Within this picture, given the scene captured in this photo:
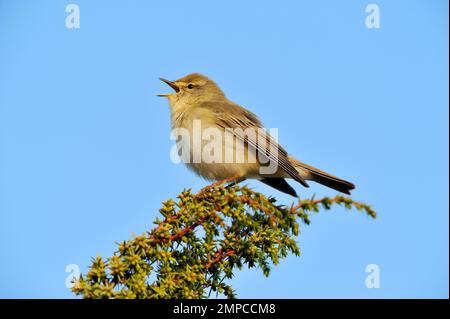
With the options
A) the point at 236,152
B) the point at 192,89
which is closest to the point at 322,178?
the point at 236,152

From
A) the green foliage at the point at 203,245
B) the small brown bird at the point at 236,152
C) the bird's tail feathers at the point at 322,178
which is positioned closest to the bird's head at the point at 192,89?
the small brown bird at the point at 236,152

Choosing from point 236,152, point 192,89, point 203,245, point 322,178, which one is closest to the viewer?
point 203,245

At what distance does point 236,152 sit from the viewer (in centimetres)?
718

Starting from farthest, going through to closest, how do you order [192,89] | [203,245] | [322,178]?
[192,89] < [322,178] < [203,245]

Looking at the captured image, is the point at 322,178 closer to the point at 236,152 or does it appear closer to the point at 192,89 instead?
the point at 236,152

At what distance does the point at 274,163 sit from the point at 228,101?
2.04m

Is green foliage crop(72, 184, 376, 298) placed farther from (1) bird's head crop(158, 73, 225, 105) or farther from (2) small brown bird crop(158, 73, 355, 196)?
(1) bird's head crop(158, 73, 225, 105)

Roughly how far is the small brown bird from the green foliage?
2.32 metres

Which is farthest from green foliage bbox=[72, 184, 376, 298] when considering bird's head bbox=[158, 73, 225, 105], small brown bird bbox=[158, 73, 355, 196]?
bird's head bbox=[158, 73, 225, 105]

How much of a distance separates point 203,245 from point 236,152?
301 cm

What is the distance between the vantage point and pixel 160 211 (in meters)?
4.39

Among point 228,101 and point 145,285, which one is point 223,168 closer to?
point 228,101
